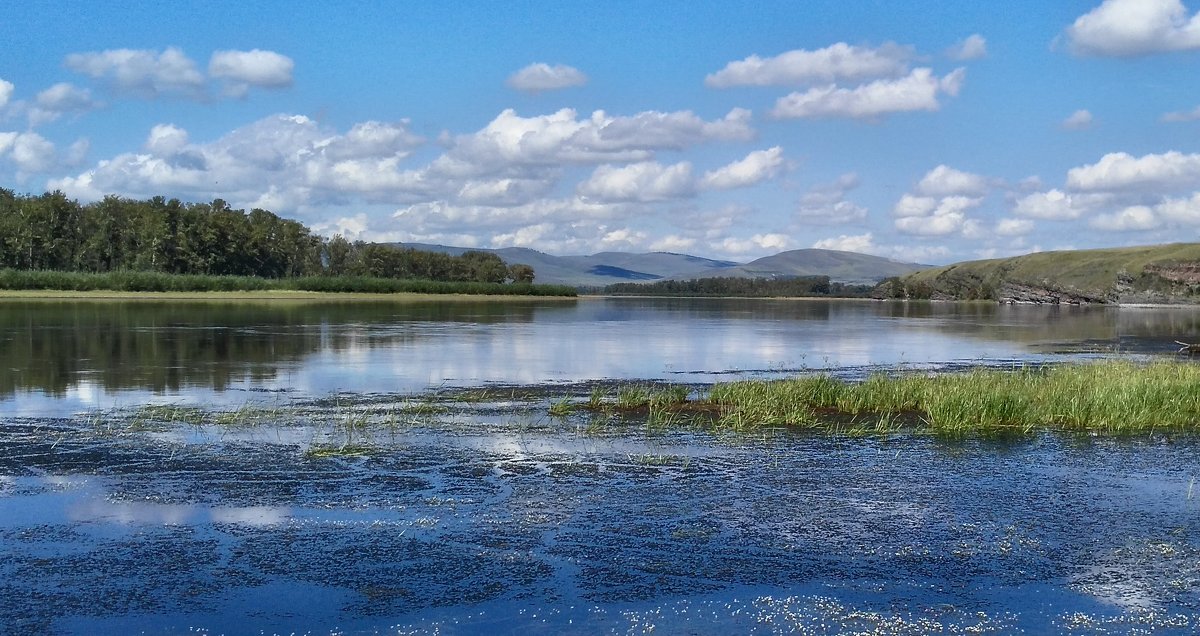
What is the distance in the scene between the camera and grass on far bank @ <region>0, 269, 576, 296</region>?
113938mm

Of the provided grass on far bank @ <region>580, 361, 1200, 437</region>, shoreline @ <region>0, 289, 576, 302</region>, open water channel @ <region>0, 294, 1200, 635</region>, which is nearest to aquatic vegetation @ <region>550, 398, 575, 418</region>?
open water channel @ <region>0, 294, 1200, 635</region>

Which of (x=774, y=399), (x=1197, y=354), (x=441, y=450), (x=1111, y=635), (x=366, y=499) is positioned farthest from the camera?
(x=1197, y=354)

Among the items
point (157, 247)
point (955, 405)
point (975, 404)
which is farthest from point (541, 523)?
point (157, 247)

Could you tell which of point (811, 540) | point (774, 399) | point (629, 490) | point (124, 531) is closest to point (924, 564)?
point (811, 540)

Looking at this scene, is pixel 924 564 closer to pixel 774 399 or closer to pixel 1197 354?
pixel 774 399

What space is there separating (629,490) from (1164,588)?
7.53 meters

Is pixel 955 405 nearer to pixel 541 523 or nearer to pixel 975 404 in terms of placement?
pixel 975 404

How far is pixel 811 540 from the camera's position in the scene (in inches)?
535

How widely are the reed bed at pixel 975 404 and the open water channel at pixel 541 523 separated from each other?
2.00 metres

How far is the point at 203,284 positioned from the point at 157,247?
21.5 meters

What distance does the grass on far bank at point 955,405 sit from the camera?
24.1 m

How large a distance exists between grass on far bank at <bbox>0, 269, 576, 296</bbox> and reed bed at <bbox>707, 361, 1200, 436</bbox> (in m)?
107

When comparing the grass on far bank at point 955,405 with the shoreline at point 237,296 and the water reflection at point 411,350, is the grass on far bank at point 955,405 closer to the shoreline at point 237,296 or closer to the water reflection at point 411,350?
the water reflection at point 411,350

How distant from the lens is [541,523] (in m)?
14.2
